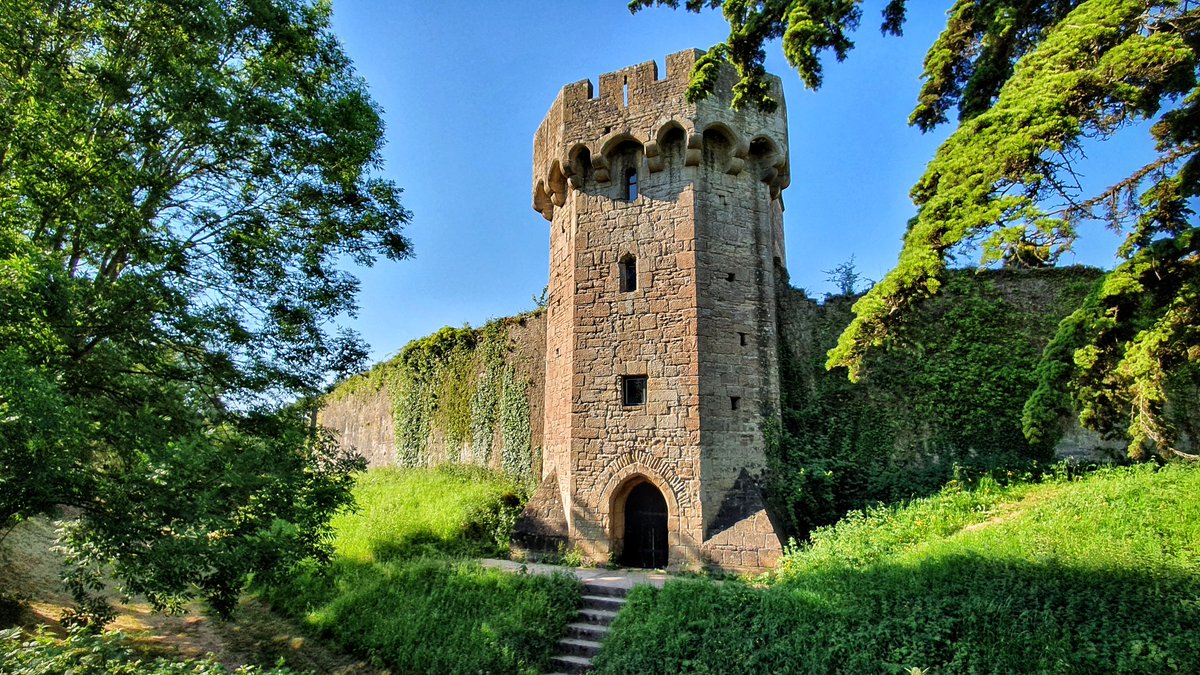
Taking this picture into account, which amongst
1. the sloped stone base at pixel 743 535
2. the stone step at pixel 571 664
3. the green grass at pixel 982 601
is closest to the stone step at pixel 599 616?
the green grass at pixel 982 601

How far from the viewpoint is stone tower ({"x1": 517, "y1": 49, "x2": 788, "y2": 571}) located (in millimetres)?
10336

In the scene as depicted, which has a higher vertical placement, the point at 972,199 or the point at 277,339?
the point at 972,199

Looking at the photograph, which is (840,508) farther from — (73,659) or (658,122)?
(73,659)

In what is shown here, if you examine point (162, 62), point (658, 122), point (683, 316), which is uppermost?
point (658, 122)

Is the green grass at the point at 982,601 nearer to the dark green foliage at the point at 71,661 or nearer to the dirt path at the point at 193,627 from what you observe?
the dark green foliage at the point at 71,661

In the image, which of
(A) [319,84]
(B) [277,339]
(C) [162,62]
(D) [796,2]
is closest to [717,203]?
(D) [796,2]

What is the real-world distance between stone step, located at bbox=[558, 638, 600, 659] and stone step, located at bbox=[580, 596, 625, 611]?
654 mm

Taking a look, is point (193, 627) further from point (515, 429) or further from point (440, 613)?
point (515, 429)

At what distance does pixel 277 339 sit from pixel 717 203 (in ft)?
25.4

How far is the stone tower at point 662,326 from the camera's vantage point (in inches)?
407

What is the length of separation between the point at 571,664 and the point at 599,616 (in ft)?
2.69

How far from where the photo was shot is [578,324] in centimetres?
1147

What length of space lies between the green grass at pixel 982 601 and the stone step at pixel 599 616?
47 cm

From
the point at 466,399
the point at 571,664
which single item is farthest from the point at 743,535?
the point at 466,399
